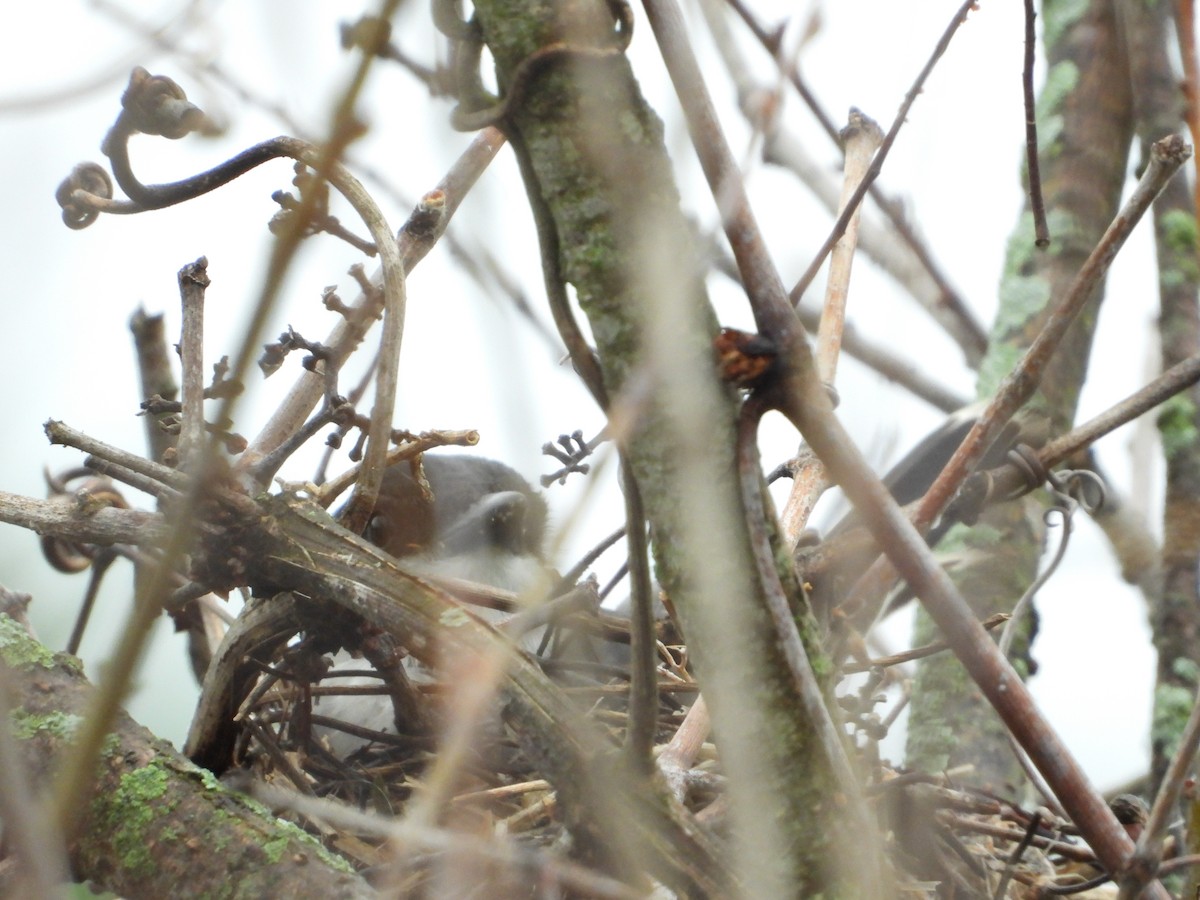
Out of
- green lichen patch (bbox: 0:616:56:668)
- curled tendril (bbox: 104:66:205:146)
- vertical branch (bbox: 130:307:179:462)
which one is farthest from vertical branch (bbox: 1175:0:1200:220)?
vertical branch (bbox: 130:307:179:462)

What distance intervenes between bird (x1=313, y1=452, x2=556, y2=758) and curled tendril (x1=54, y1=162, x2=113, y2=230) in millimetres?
513

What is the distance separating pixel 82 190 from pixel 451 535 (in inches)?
40.2

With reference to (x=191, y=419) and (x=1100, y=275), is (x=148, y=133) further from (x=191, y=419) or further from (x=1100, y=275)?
(x=1100, y=275)

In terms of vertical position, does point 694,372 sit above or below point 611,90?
below

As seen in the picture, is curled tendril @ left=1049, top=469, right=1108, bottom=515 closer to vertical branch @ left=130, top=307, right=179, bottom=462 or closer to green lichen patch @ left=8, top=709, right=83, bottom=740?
green lichen patch @ left=8, top=709, right=83, bottom=740

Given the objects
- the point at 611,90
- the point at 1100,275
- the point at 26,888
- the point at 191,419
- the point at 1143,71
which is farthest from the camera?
the point at 1143,71

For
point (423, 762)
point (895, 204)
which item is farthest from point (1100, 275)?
point (895, 204)

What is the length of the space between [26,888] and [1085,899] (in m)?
1.26

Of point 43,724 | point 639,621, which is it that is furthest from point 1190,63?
point 43,724

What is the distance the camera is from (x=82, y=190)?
3.52ft

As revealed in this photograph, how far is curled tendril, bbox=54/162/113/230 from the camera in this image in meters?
1.06

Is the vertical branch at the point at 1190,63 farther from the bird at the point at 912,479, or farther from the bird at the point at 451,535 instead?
the bird at the point at 451,535

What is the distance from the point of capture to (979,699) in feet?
6.61

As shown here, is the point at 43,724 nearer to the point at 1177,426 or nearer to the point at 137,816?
the point at 137,816
